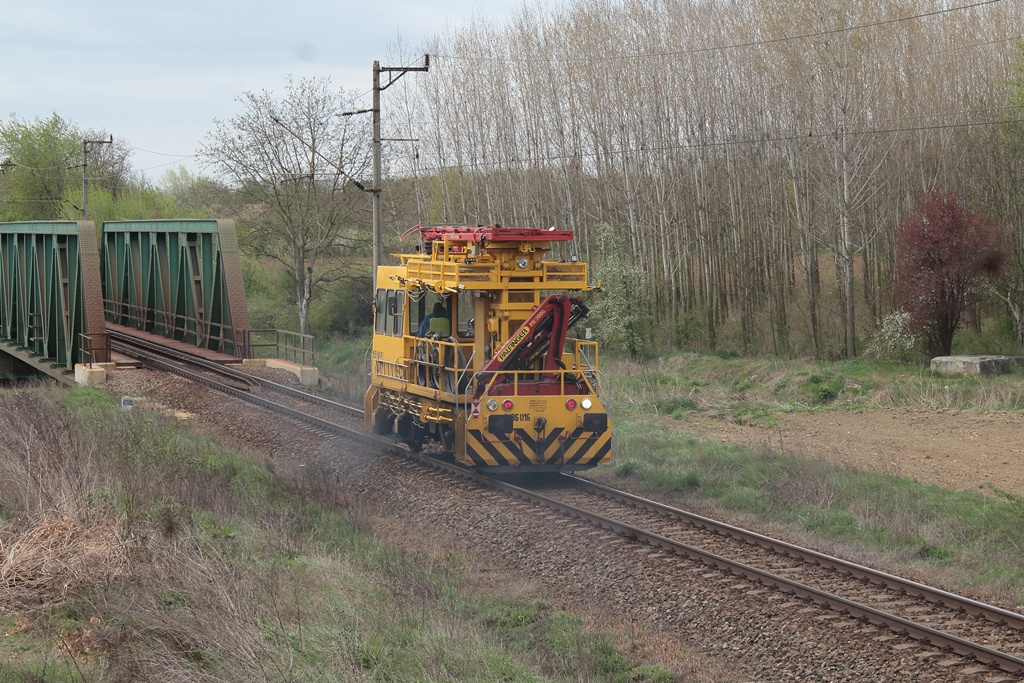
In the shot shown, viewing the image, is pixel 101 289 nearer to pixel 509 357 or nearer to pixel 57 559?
pixel 509 357

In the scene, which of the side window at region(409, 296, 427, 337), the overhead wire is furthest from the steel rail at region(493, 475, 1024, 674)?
the overhead wire

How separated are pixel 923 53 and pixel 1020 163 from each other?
18.4 ft

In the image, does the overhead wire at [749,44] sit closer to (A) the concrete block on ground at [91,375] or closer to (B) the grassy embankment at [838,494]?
(B) the grassy embankment at [838,494]

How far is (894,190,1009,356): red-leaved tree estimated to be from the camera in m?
29.6

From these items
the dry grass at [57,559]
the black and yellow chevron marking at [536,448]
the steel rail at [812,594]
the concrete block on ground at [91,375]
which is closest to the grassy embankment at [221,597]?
the dry grass at [57,559]

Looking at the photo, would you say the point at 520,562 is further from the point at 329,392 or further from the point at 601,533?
the point at 329,392

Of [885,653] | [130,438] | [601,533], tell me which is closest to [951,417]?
[601,533]

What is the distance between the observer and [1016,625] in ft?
28.6

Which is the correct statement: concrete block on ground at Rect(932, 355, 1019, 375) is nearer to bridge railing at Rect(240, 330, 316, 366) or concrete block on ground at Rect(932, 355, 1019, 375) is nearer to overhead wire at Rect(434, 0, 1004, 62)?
overhead wire at Rect(434, 0, 1004, 62)

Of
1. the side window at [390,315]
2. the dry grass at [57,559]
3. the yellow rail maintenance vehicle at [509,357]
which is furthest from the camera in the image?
the side window at [390,315]

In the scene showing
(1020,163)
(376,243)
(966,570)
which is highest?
(1020,163)

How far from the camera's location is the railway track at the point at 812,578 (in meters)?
8.33

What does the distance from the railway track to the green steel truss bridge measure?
495 inches

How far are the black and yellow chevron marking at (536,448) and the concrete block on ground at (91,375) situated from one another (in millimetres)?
13583
